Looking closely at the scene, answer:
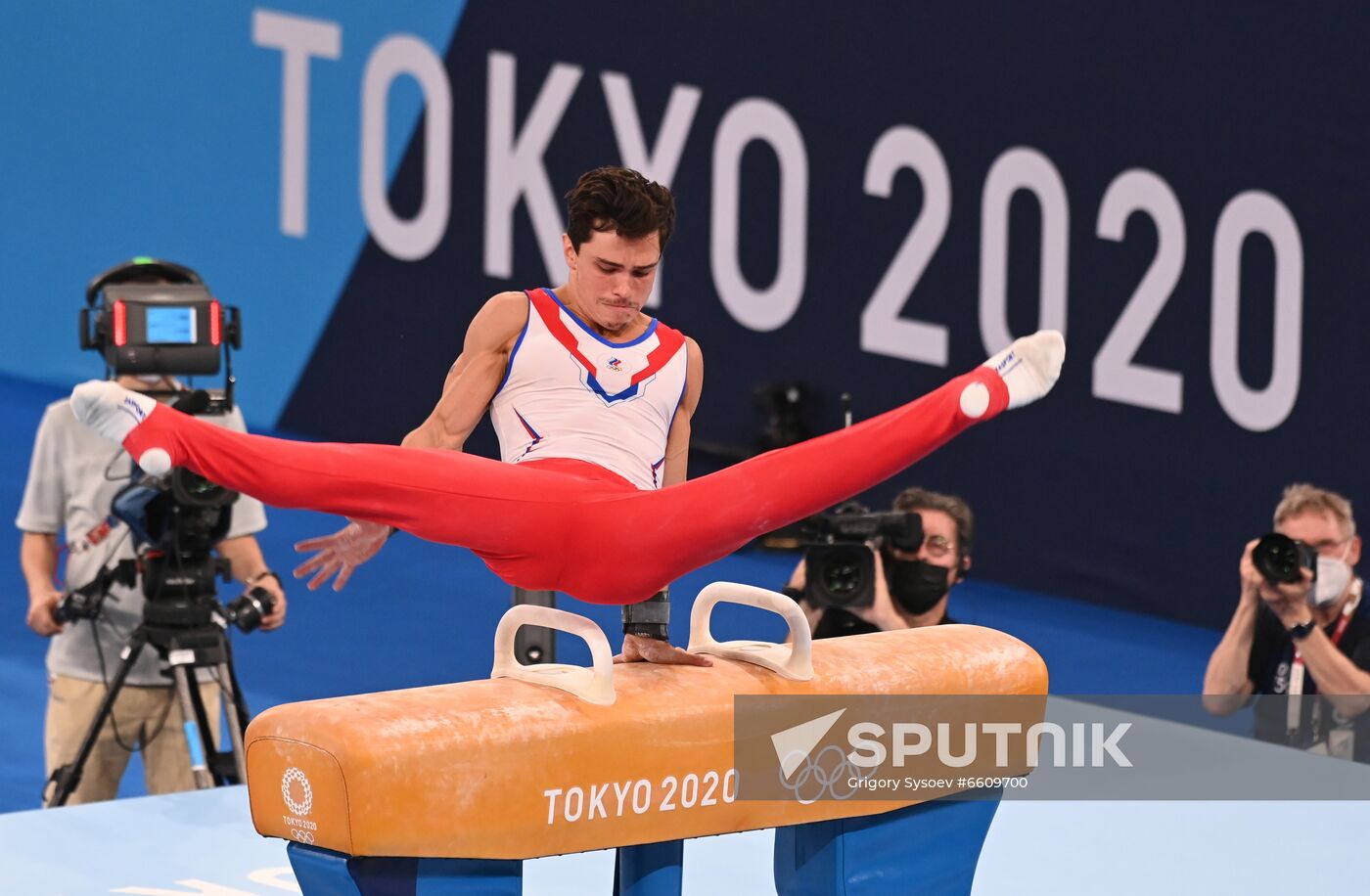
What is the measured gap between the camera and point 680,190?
8.43 meters

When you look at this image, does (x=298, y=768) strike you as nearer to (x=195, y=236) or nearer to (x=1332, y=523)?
(x=1332, y=523)

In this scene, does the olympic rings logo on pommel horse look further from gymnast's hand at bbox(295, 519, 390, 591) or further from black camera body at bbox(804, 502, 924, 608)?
black camera body at bbox(804, 502, 924, 608)

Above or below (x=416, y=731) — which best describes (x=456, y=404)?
above

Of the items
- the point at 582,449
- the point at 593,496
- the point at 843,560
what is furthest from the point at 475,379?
the point at 843,560

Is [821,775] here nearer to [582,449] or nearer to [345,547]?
[582,449]

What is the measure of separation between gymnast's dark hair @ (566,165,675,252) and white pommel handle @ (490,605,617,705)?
0.60 meters

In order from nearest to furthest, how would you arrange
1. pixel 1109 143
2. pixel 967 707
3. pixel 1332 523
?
pixel 967 707 < pixel 1332 523 < pixel 1109 143

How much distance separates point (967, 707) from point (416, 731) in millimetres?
1085

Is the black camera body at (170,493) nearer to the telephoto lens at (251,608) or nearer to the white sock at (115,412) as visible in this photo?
the telephoto lens at (251,608)

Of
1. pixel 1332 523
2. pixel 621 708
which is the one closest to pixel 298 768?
pixel 621 708

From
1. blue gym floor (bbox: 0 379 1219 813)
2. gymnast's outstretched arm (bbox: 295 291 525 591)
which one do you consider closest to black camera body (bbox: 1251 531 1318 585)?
blue gym floor (bbox: 0 379 1219 813)

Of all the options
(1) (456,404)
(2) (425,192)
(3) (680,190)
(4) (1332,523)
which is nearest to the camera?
(1) (456,404)

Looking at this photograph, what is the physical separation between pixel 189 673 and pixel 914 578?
1.82m

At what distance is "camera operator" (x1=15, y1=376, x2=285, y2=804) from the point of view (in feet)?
16.9
